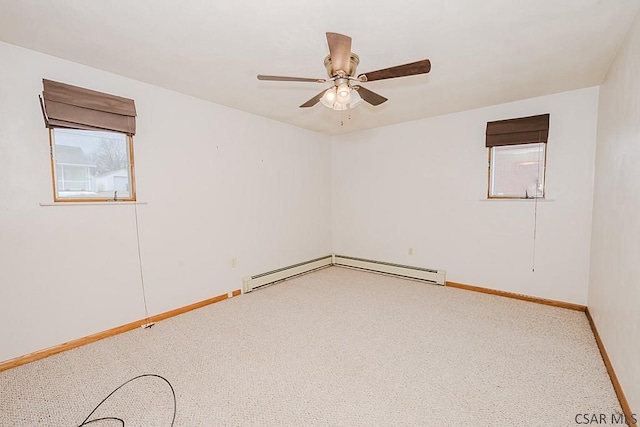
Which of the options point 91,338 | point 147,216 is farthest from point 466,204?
point 91,338

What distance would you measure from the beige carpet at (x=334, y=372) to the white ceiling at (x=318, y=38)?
2.36m

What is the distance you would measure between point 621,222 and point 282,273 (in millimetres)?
3561

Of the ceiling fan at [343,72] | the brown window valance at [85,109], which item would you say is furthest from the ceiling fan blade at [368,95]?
the brown window valance at [85,109]

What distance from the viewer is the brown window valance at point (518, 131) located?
122 inches

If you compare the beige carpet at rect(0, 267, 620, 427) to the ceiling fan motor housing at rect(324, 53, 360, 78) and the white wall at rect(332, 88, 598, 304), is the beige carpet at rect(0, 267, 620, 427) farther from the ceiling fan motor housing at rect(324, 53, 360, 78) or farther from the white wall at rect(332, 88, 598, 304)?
the ceiling fan motor housing at rect(324, 53, 360, 78)

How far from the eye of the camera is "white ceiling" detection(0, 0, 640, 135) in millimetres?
1648

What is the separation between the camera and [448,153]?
12.5 ft

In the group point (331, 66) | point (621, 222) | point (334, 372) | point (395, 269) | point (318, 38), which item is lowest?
point (334, 372)

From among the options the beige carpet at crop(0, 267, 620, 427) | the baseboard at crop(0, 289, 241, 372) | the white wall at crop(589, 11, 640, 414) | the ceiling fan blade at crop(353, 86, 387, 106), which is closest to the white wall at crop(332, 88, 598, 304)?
the white wall at crop(589, 11, 640, 414)

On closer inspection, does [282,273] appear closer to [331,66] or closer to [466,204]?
[466,204]

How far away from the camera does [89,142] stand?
2.44m

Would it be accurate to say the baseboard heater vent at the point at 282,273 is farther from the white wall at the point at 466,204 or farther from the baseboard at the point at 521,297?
the baseboard at the point at 521,297

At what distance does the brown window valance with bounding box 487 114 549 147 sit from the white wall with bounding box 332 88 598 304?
11 cm

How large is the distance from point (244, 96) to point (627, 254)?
3.42m
